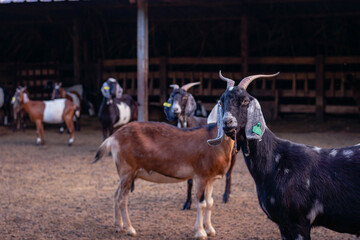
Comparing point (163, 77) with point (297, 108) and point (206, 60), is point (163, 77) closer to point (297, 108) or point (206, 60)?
point (206, 60)

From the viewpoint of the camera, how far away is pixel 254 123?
13.7ft

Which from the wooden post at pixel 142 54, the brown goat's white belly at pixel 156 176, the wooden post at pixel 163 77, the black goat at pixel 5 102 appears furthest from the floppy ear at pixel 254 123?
the black goat at pixel 5 102

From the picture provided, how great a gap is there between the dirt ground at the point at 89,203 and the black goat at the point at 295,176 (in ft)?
6.57

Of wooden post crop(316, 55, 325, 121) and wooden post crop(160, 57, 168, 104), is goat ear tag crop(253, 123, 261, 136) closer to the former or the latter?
wooden post crop(316, 55, 325, 121)

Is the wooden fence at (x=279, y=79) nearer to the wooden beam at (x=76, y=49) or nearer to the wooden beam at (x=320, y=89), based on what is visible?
the wooden beam at (x=320, y=89)

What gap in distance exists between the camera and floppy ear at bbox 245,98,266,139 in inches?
163

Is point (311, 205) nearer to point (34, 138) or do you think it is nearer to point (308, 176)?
point (308, 176)

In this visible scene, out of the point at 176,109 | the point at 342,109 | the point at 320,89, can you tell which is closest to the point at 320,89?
the point at 320,89

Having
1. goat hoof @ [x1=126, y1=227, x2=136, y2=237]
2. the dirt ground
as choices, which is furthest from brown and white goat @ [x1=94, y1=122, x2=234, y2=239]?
the dirt ground

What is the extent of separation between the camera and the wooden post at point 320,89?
1677cm

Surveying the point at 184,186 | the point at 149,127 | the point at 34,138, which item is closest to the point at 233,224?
the point at 149,127

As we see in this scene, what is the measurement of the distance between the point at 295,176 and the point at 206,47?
53.8ft

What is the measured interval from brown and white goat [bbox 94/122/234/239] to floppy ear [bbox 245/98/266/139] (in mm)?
1990

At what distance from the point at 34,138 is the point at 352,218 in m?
12.0
